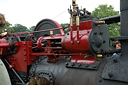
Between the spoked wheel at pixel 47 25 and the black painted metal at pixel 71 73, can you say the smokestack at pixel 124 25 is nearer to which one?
the black painted metal at pixel 71 73

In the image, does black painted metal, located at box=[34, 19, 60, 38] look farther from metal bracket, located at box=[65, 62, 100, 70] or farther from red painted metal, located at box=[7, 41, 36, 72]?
metal bracket, located at box=[65, 62, 100, 70]

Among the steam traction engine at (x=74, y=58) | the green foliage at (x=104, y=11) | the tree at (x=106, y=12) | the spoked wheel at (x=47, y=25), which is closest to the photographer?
the steam traction engine at (x=74, y=58)

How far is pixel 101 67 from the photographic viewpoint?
306 cm

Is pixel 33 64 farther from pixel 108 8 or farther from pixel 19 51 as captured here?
pixel 108 8

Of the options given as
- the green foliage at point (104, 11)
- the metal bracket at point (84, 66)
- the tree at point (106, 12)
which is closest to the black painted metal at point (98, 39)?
the metal bracket at point (84, 66)

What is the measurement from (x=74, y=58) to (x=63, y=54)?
27 centimetres

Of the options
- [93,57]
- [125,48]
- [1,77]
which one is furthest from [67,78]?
[1,77]

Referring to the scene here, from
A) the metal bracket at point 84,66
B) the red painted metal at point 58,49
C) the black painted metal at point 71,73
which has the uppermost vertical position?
the red painted metal at point 58,49

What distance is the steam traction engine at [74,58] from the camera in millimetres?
2758

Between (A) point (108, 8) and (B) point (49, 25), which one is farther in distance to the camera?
(A) point (108, 8)

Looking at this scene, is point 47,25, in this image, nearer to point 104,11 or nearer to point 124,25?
point 124,25

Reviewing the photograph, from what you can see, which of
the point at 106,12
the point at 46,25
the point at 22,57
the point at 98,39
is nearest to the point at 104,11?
the point at 106,12

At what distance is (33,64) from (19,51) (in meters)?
0.65

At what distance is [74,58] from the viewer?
3.63 m
